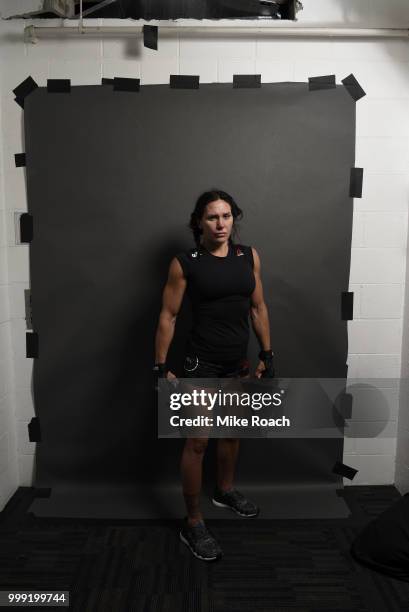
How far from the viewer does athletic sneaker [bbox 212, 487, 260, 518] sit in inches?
95.8

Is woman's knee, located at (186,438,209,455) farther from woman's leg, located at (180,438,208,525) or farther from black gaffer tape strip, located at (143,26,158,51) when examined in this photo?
black gaffer tape strip, located at (143,26,158,51)

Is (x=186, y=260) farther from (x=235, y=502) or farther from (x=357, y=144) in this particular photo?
(x=235, y=502)

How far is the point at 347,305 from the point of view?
8.42 ft

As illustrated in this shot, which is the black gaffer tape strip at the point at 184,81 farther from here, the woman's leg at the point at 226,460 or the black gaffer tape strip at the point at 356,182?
the woman's leg at the point at 226,460

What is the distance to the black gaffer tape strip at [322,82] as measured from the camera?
2428 millimetres

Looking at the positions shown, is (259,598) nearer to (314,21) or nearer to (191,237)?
(191,237)

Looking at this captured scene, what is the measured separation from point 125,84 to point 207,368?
4.89ft

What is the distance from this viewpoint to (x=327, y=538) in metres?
2.25

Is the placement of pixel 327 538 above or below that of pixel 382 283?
below

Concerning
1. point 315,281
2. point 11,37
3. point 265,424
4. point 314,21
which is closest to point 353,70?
point 314,21

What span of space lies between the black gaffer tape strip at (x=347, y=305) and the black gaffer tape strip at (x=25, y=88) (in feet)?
6.35

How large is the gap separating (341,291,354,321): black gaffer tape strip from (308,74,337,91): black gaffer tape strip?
1.06 meters

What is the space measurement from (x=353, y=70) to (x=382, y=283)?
1.11 metres

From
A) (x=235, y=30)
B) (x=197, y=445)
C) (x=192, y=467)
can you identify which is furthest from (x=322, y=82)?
(x=192, y=467)
